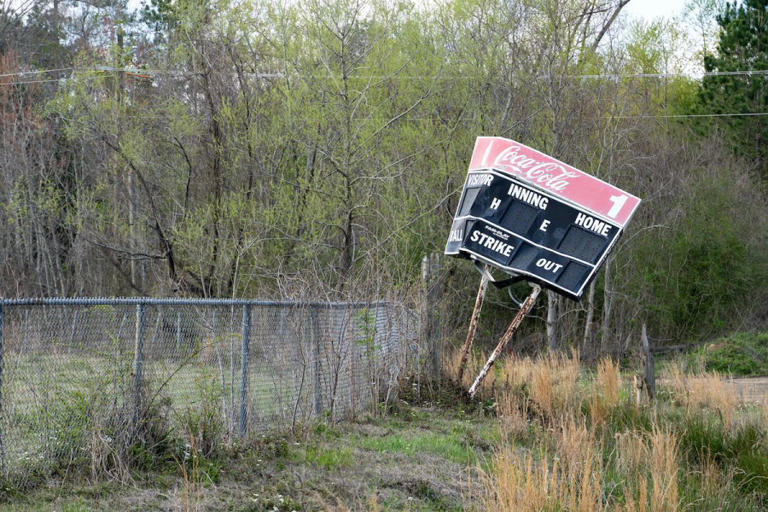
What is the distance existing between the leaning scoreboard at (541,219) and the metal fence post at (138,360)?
6807mm

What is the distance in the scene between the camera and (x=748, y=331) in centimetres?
2756

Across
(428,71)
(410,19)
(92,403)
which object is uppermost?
(410,19)

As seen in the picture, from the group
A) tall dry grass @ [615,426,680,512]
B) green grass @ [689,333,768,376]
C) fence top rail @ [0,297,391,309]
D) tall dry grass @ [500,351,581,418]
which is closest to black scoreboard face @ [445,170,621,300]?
tall dry grass @ [500,351,581,418]

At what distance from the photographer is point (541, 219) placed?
13000 mm

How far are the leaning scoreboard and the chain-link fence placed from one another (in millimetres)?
3544

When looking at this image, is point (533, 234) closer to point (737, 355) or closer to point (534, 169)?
point (534, 169)

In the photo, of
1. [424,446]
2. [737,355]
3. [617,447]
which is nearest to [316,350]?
[424,446]

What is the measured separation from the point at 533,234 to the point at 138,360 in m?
7.26

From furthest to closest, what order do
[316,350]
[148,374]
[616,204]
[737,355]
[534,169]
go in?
[737,355] < [534,169] < [616,204] < [316,350] < [148,374]

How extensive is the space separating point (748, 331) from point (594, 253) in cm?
1731

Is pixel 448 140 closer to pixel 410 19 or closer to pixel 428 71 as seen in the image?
pixel 428 71

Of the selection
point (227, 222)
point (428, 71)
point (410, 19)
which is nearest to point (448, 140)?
point (428, 71)

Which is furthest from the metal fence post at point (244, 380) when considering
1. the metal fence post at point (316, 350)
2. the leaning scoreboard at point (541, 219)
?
the leaning scoreboard at point (541, 219)

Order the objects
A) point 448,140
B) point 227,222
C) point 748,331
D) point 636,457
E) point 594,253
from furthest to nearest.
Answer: point 748,331 → point 448,140 → point 227,222 → point 594,253 → point 636,457
